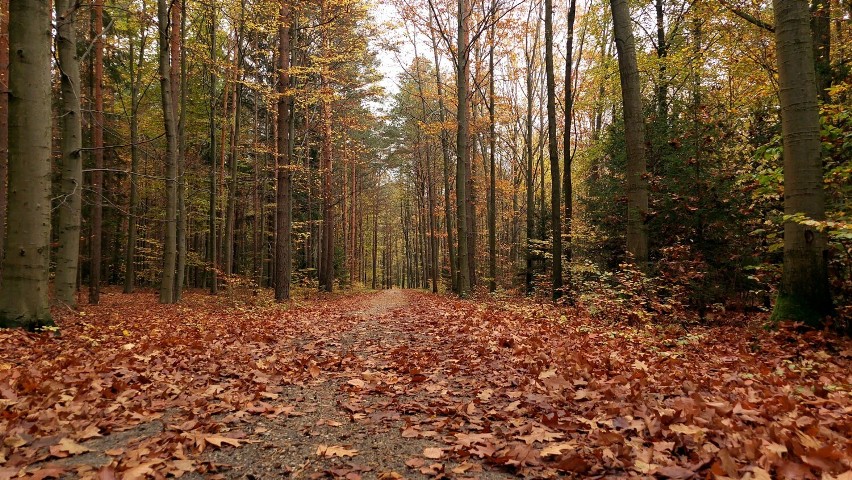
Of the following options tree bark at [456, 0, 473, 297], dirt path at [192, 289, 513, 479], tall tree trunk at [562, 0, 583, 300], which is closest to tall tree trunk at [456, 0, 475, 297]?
tree bark at [456, 0, 473, 297]

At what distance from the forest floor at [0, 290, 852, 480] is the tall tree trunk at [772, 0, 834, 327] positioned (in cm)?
52

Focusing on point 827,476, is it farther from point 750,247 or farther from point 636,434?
point 750,247

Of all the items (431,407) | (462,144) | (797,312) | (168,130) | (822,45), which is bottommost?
(431,407)

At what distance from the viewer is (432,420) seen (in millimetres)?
3553

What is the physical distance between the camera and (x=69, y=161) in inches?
331

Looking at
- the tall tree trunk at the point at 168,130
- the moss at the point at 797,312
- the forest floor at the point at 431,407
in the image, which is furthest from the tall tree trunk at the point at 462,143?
the moss at the point at 797,312

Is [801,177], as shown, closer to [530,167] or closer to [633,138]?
[633,138]

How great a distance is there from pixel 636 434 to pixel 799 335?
3868 mm

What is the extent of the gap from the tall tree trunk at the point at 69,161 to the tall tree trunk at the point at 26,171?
8.05 feet

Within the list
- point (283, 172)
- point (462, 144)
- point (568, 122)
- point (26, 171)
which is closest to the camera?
point (26, 171)

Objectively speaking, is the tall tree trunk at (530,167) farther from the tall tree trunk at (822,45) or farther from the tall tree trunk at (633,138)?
the tall tree trunk at (822,45)

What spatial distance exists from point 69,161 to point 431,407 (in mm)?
8984

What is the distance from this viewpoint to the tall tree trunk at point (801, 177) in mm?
5449

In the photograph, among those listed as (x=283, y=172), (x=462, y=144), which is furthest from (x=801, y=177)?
(x=283, y=172)
